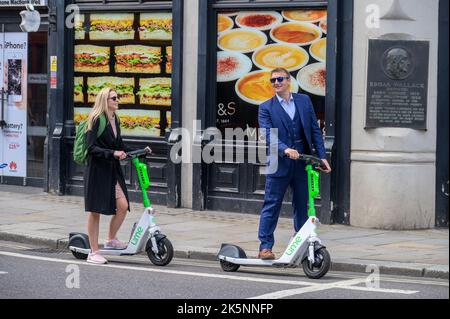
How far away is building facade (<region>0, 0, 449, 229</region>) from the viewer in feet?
44.7

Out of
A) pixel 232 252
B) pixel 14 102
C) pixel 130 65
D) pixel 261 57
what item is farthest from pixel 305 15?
pixel 14 102

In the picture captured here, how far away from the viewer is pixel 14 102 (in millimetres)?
17859

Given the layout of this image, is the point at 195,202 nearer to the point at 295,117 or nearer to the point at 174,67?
the point at 174,67

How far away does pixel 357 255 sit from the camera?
36.8 ft

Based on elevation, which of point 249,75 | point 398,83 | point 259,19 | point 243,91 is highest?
point 259,19

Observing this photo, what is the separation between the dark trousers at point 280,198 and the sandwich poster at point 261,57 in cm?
398

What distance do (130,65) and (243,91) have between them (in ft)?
7.07

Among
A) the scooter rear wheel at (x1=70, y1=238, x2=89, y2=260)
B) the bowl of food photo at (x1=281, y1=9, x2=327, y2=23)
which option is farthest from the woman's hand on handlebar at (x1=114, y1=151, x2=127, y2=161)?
the bowl of food photo at (x1=281, y1=9, x2=327, y2=23)

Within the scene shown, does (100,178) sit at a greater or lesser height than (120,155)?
lesser

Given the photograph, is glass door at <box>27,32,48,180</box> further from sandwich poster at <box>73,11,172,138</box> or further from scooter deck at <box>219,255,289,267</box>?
scooter deck at <box>219,255,289,267</box>

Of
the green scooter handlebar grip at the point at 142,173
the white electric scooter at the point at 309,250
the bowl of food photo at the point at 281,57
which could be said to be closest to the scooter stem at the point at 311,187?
the white electric scooter at the point at 309,250

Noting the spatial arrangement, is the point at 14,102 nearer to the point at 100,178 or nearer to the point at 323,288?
the point at 100,178

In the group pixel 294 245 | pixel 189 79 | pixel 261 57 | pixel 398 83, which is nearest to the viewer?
pixel 294 245

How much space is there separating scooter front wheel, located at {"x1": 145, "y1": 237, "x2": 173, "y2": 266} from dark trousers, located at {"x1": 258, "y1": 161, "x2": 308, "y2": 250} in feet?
3.15
